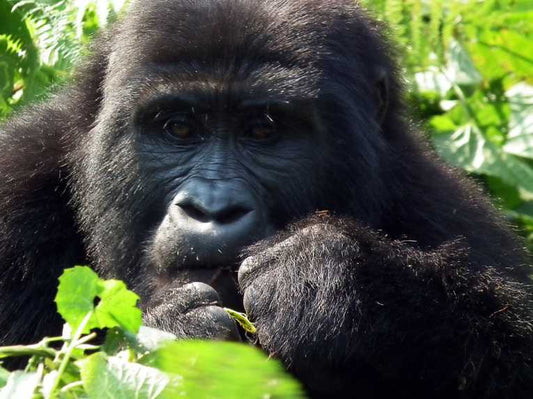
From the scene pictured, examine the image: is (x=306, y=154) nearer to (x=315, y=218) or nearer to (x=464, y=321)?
(x=315, y=218)

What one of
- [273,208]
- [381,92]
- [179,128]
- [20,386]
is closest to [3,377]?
[20,386]

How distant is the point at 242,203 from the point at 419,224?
3.06 feet

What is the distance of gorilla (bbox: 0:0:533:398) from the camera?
11.1 ft

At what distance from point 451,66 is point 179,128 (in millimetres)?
2433

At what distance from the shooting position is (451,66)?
5.93m

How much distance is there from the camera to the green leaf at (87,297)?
8.62 ft

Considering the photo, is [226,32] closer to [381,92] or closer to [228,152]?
[228,152]

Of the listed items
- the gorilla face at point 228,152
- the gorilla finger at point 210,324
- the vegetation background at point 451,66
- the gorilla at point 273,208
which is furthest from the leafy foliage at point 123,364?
the vegetation background at point 451,66

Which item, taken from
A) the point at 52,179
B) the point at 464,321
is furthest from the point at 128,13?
the point at 464,321

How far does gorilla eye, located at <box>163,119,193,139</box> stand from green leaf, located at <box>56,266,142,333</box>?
1.39 meters

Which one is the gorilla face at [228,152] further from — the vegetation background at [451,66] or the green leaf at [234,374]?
the green leaf at [234,374]

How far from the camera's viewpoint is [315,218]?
3650mm

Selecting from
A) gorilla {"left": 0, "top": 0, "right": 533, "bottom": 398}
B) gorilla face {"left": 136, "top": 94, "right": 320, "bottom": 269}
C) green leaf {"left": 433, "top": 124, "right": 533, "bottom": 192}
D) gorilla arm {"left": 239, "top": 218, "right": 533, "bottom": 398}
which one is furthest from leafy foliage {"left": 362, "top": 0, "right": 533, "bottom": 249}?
gorilla arm {"left": 239, "top": 218, "right": 533, "bottom": 398}

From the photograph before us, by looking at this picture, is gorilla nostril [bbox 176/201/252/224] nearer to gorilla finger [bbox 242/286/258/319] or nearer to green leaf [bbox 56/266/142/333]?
gorilla finger [bbox 242/286/258/319]
